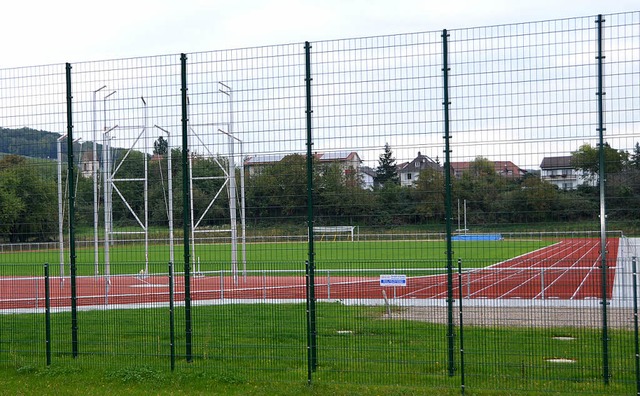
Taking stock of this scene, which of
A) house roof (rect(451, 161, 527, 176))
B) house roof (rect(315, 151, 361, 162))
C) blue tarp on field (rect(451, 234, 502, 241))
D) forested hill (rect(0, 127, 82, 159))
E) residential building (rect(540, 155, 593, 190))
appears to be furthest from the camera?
forested hill (rect(0, 127, 82, 159))

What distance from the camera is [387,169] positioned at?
32.7ft

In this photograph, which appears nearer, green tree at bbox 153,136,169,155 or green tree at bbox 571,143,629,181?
green tree at bbox 571,143,629,181

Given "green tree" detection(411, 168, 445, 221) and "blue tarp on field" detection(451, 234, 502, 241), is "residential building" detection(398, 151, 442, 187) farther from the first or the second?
"blue tarp on field" detection(451, 234, 502, 241)

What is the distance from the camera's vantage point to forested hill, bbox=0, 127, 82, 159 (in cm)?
1183

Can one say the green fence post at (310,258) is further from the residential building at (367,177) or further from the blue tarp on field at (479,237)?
the blue tarp on field at (479,237)

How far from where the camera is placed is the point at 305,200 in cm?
1046

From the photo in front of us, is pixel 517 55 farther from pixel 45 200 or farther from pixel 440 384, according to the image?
pixel 45 200

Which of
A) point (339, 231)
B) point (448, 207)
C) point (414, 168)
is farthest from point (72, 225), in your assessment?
point (448, 207)

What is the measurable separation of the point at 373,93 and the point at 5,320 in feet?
28.7

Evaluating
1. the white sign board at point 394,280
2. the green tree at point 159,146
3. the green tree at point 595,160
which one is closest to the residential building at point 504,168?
the green tree at point 595,160

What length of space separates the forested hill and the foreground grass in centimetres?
313

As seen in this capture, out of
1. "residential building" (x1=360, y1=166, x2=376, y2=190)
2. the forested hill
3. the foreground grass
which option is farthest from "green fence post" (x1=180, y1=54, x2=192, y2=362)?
the forested hill

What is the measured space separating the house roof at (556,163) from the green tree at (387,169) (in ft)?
6.81

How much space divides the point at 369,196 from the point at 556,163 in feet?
8.88
